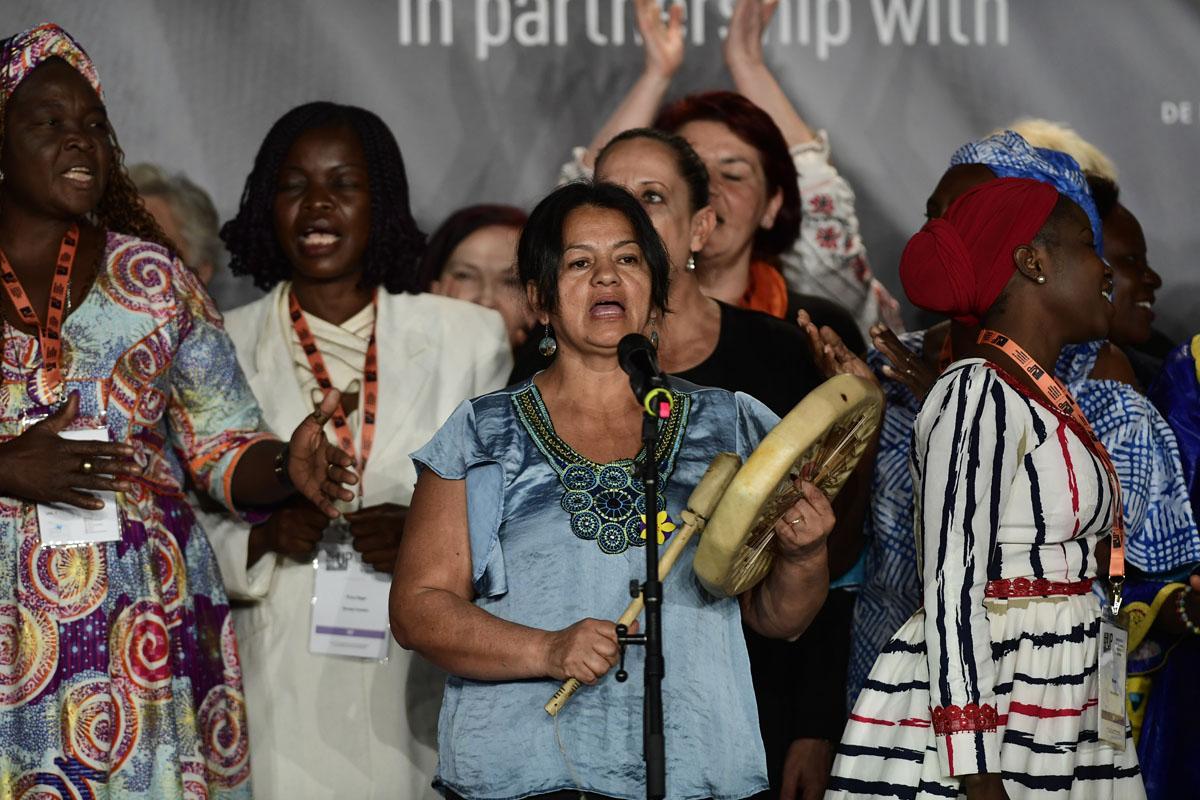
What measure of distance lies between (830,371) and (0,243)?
2140mm

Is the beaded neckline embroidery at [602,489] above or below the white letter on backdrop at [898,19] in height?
below

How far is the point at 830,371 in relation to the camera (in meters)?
4.08

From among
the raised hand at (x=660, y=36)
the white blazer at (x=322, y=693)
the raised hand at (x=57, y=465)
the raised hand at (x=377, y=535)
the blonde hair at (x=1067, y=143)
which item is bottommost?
the white blazer at (x=322, y=693)

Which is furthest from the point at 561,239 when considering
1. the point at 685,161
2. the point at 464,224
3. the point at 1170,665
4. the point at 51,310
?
the point at 464,224

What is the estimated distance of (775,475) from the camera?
298 cm

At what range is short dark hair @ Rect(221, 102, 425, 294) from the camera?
4980 mm

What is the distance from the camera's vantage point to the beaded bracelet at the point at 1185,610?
404cm

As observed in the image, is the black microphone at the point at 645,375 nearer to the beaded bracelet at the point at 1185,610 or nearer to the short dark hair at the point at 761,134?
the beaded bracelet at the point at 1185,610

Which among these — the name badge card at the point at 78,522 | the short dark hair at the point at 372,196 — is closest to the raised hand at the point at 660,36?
the short dark hair at the point at 372,196

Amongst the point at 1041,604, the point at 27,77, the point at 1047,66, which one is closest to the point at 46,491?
the point at 27,77

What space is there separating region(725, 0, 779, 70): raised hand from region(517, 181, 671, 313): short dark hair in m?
2.28

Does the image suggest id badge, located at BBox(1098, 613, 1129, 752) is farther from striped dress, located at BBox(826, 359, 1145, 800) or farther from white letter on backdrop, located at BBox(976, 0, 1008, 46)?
white letter on backdrop, located at BBox(976, 0, 1008, 46)

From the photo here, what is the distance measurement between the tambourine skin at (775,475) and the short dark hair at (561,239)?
538mm

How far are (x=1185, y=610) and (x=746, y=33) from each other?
262 cm
